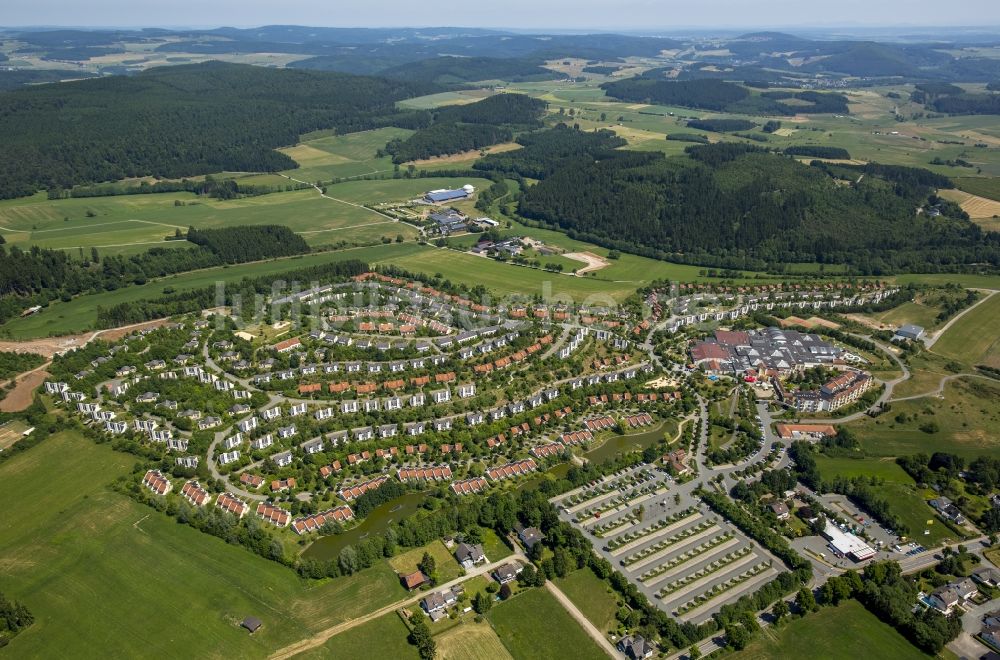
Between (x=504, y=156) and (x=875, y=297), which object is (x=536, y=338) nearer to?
(x=875, y=297)

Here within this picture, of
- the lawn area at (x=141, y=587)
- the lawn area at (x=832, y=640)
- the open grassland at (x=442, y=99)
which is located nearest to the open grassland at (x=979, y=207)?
the lawn area at (x=832, y=640)

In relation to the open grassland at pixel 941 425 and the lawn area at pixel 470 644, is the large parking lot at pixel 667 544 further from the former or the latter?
the open grassland at pixel 941 425

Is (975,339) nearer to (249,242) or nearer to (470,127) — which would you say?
(249,242)

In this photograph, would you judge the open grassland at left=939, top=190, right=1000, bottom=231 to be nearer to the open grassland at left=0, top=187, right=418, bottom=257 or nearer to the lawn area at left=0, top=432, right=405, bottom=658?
the open grassland at left=0, top=187, right=418, bottom=257

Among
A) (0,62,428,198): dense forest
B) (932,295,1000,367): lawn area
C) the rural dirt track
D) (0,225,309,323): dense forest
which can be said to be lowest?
(932,295,1000,367): lawn area

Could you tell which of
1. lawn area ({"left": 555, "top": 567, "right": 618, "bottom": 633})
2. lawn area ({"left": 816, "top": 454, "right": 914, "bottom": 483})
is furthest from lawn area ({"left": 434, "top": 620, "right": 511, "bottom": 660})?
lawn area ({"left": 816, "top": 454, "right": 914, "bottom": 483})

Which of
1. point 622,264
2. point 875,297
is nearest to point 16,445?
point 622,264
